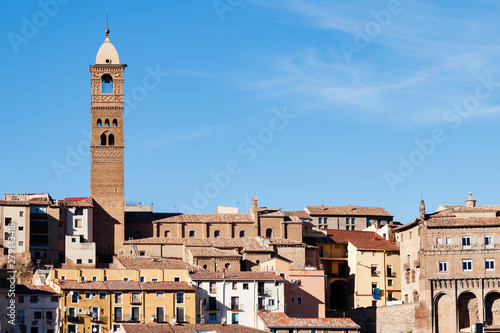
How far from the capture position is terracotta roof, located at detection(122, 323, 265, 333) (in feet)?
304

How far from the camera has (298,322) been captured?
97.1 metres

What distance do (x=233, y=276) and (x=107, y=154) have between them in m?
29.8

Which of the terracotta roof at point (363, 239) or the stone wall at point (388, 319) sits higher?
the terracotta roof at point (363, 239)

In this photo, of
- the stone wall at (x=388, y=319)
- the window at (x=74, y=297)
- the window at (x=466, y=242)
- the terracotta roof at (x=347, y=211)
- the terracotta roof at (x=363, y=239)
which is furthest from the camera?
the terracotta roof at (x=347, y=211)

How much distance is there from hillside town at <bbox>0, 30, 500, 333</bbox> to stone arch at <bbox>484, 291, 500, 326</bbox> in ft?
0.41

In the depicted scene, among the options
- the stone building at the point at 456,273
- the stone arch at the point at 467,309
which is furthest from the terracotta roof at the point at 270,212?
the stone arch at the point at 467,309

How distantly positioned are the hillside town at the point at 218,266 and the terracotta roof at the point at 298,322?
108 mm

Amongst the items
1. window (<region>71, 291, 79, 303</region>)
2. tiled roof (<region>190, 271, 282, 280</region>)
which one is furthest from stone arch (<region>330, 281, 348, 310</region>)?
window (<region>71, 291, 79, 303</region>)

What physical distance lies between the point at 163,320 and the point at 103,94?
1551 inches

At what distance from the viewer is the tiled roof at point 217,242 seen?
118 m

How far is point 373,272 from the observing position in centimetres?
11744

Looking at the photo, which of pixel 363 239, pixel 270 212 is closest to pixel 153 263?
pixel 270 212

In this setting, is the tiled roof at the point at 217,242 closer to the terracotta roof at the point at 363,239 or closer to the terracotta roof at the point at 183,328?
the terracotta roof at the point at 363,239

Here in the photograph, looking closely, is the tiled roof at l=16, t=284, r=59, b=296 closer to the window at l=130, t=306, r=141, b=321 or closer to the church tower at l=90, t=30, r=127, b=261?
the window at l=130, t=306, r=141, b=321
